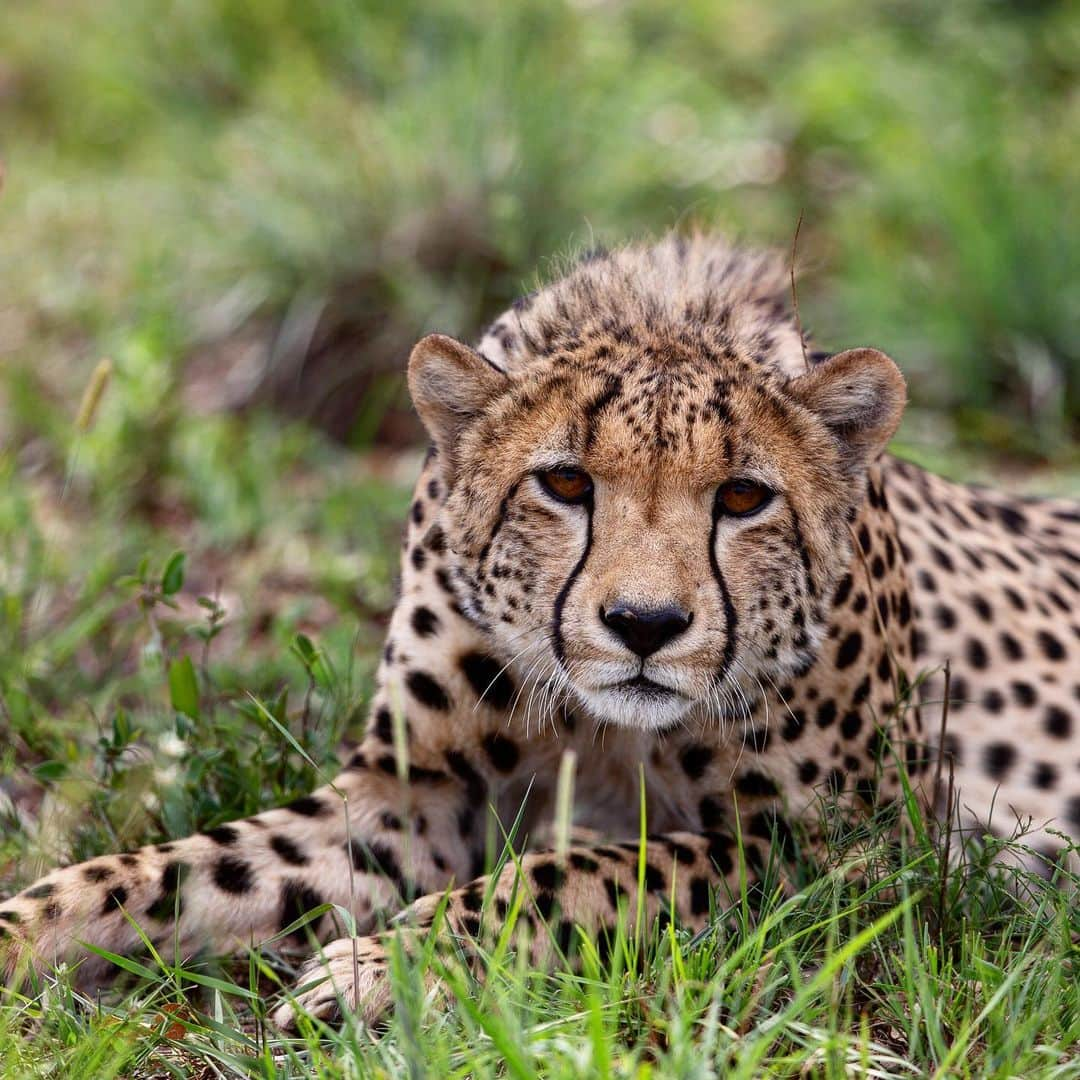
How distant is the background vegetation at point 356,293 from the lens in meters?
2.93

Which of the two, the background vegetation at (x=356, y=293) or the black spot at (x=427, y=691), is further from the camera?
the background vegetation at (x=356, y=293)

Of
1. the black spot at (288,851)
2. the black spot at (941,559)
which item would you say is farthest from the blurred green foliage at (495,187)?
the black spot at (288,851)

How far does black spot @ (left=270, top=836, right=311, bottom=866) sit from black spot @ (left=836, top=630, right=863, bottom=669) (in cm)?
96

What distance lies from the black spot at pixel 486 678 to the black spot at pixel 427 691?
0.06 metres

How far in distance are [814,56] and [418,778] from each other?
6575 millimetres

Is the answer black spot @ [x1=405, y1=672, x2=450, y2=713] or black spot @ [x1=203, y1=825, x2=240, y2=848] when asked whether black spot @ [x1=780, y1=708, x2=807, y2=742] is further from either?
black spot @ [x1=203, y1=825, x2=240, y2=848]

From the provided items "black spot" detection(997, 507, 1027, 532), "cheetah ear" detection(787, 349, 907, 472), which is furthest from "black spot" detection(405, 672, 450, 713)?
"black spot" detection(997, 507, 1027, 532)

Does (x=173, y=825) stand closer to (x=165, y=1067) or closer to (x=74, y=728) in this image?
(x=74, y=728)

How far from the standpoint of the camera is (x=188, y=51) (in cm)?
793

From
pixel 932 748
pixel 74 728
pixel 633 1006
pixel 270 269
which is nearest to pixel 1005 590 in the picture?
pixel 932 748

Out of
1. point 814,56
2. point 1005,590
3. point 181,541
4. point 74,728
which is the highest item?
point 814,56

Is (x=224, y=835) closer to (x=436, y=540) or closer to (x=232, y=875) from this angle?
(x=232, y=875)

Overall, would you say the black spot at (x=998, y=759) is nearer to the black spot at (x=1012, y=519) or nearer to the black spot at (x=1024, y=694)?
the black spot at (x=1024, y=694)

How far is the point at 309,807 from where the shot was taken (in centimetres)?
285
